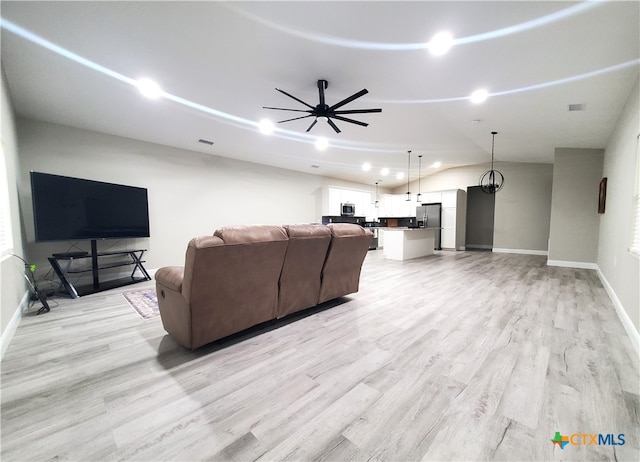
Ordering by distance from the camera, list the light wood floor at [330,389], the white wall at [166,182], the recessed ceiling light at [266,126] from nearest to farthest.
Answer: the light wood floor at [330,389] < the white wall at [166,182] < the recessed ceiling light at [266,126]

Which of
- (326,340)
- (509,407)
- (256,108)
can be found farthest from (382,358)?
(256,108)

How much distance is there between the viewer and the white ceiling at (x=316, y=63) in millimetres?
2023

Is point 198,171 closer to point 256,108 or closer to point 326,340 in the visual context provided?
point 256,108

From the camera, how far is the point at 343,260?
3.03 m

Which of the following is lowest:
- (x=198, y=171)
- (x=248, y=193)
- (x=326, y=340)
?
(x=326, y=340)

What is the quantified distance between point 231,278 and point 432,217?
849 cm

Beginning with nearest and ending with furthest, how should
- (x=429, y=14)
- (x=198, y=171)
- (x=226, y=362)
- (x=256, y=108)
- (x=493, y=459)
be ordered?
(x=493, y=459) < (x=226, y=362) < (x=429, y=14) < (x=256, y=108) < (x=198, y=171)

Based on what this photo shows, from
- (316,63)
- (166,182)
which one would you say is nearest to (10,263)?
(166,182)

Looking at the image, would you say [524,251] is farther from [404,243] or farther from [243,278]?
[243,278]

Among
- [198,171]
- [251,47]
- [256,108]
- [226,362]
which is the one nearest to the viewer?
[226,362]

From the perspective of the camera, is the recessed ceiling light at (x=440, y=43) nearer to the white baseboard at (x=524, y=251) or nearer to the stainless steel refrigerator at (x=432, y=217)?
the stainless steel refrigerator at (x=432, y=217)

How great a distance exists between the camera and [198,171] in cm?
564

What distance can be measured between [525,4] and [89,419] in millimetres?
3921

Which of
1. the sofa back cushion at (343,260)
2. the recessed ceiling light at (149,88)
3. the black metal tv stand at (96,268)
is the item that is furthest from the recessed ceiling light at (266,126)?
the black metal tv stand at (96,268)
